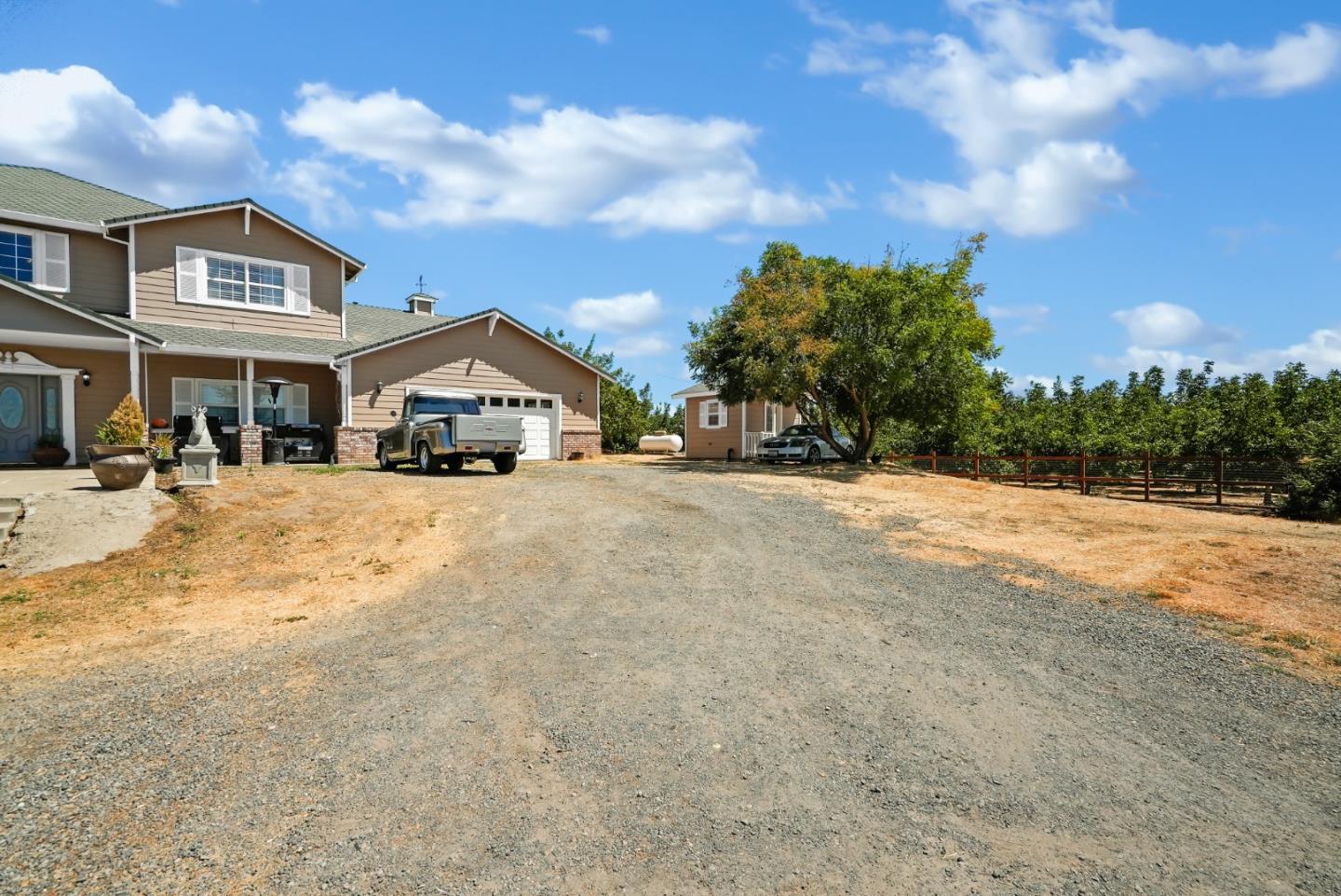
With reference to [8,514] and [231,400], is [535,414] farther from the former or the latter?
[8,514]

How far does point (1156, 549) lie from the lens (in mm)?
11648

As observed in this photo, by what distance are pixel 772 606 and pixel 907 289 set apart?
16842 mm

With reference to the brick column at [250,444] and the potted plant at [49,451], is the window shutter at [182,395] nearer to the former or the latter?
the brick column at [250,444]

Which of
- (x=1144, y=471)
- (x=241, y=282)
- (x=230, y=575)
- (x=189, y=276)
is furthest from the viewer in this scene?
(x=241, y=282)

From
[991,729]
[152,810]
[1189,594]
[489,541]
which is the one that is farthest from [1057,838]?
[489,541]

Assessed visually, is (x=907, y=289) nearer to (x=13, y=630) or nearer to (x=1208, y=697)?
(x=1208, y=697)

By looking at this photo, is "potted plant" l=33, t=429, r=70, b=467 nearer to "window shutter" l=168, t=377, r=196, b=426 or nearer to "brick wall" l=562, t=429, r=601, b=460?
"window shutter" l=168, t=377, r=196, b=426

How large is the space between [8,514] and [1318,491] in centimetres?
2574

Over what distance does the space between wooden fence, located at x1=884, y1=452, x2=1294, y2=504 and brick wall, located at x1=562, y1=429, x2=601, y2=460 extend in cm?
1086

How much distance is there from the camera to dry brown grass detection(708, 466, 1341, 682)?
8.17 metres

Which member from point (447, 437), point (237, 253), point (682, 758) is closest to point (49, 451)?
point (237, 253)

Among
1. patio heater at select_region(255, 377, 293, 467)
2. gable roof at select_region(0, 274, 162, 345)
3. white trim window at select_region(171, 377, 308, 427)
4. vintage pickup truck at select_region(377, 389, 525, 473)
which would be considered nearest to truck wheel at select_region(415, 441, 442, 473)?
vintage pickup truck at select_region(377, 389, 525, 473)

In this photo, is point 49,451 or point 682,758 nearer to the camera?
point 682,758

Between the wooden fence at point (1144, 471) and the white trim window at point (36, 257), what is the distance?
2554 cm
